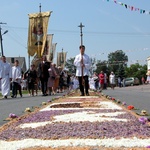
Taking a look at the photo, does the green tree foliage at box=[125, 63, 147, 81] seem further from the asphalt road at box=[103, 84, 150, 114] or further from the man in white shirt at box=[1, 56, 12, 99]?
the man in white shirt at box=[1, 56, 12, 99]

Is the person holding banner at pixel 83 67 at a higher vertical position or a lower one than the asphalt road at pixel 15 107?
higher

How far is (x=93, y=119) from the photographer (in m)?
6.77

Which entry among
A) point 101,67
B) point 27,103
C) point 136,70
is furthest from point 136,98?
point 136,70

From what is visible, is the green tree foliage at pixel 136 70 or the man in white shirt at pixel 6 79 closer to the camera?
the man in white shirt at pixel 6 79

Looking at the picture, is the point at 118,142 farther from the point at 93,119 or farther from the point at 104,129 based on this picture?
the point at 93,119

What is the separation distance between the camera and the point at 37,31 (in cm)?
3050

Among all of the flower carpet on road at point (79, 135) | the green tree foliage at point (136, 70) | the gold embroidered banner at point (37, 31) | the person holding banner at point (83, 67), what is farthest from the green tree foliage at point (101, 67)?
the flower carpet on road at point (79, 135)

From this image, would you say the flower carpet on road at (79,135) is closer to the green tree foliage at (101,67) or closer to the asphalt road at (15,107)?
the asphalt road at (15,107)

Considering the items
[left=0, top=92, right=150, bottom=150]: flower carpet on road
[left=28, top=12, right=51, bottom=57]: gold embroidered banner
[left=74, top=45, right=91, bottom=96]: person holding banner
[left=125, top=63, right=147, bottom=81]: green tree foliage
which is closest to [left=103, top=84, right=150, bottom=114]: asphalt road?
[left=74, top=45, right=91, bottom=96]: person holding banner

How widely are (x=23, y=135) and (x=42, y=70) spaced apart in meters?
15.2

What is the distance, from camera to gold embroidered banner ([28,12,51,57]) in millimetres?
30453

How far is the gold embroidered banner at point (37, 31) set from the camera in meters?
30.5

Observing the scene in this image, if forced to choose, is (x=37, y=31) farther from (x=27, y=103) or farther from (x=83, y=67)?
(x=27, y=103)

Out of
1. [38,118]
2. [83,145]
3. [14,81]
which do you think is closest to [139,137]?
[83,145]
